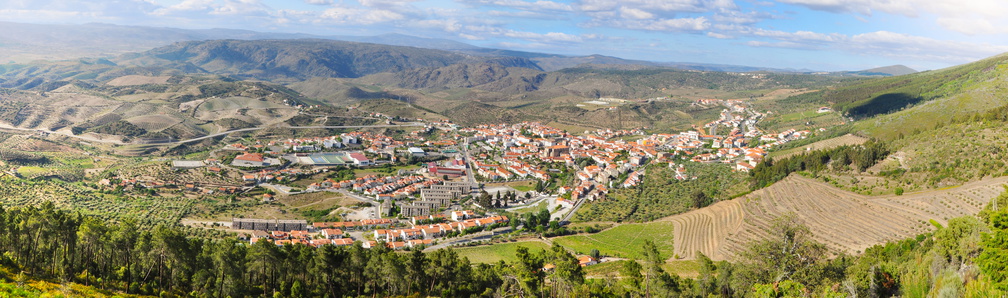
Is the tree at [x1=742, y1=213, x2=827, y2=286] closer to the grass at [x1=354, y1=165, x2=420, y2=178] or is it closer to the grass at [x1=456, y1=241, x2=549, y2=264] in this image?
the grass at [x1=456, y1=241, x2=549, y2=264]

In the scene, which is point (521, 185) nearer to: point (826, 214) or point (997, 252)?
point (826, 214)

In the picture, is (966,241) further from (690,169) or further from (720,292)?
(690,169)

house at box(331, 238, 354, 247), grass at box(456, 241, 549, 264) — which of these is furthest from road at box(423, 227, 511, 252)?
house at box(331, 238, 354, 247)

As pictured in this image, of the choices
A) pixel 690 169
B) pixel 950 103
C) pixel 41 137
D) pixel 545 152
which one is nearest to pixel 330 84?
pixel 41 137

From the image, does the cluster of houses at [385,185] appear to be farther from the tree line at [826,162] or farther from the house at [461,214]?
the tree line at [826,162]

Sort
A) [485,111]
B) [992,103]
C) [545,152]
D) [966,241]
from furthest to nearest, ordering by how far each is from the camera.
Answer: [485,111], [545,152], [992,103], [966,241]

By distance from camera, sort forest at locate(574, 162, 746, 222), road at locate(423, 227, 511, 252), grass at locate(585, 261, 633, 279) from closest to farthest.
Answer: grass at locate(585, 261, 633, 279) < road at locate(423, 227, 511, 252) < forest at locate(574, 162, 746, 222)
